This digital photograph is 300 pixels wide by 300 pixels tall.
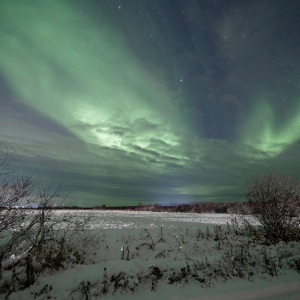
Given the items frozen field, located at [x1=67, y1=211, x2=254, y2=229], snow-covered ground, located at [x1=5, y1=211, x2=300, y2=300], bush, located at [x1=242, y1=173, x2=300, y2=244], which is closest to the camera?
snow-covered ground, located at [x1=5, y1=211, x2=300, y2=300]

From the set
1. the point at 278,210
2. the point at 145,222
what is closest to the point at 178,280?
the point at 278,210

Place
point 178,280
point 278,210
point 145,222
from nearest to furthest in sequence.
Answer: point 178,280 < point 278,210 < point 145,222

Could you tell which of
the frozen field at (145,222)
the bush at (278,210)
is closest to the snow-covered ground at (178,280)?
the bush at (278,210)

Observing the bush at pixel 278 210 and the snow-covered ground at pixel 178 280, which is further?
the bush at pixel 278 210

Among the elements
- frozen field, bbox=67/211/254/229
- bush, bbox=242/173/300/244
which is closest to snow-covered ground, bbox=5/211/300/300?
bush, bbox=242/173/300/244

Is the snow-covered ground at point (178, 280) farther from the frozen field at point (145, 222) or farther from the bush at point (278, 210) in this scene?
the frozen field at point (145, 222)

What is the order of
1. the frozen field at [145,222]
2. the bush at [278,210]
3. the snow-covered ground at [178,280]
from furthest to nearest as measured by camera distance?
the frozen field at [145,222] → the bush at [278,210] → the snow-covered ground at [178,280]

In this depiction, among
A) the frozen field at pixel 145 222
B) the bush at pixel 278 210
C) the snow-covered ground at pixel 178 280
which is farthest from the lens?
the frozen field at pixel 145 222

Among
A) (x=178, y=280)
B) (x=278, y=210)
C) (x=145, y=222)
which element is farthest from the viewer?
(x=145, y=222)

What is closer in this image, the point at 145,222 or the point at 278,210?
the point at 278,210

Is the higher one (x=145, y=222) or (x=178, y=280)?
(x=178, y=280)

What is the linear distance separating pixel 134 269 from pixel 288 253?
6.82m

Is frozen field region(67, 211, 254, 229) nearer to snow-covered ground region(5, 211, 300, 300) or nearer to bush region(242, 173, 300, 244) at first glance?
bush region(242, 173, 300, 244)

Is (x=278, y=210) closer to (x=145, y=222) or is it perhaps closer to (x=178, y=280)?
(x=178, y=280)
